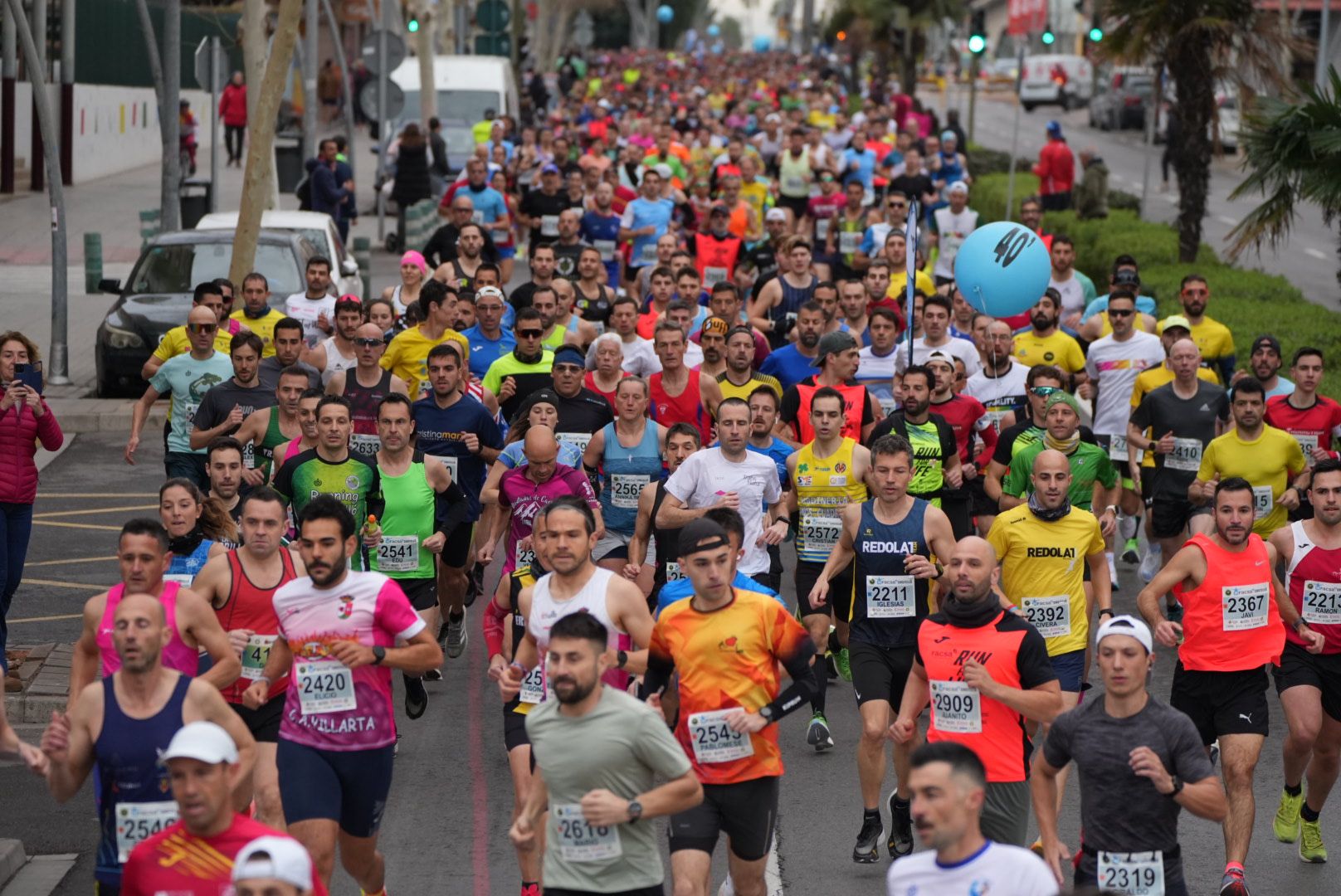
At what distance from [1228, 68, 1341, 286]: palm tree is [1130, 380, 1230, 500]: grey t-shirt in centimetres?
483

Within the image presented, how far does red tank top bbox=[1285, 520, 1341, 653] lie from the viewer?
30.5 ft

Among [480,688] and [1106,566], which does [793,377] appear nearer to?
[480,688]

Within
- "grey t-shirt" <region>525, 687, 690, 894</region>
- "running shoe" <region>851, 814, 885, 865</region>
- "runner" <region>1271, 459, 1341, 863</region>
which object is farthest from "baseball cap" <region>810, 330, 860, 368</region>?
"grey t-shirt" <region>525, 687, 690, 894</region>

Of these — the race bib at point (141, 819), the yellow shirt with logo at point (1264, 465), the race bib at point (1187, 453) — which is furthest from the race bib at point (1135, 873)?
the race bib at point (1187, 453)

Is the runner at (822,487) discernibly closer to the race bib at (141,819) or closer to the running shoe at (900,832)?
the running shoe at (900,832)

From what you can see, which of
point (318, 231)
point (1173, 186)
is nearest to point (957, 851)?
point (318, 231)

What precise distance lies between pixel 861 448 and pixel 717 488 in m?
0.98

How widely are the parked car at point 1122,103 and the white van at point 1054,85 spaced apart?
5.08 m

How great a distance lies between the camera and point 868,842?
8.94 metres

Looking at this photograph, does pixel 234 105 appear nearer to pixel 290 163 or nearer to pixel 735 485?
pixel 290 163

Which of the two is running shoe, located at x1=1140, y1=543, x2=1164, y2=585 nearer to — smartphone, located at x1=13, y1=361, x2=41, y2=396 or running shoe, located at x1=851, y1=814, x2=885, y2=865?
running shoe, located at x1=851, y1=814, x2=885, y2=865

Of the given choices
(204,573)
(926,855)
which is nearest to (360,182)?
(204,573)

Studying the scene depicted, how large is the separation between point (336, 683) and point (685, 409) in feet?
17.3

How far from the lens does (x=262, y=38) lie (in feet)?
78.2
